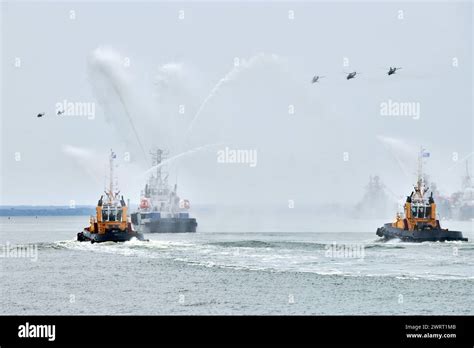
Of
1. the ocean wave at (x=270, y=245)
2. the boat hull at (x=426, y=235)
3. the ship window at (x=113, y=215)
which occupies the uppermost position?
the ship window at (x=113, y=215)

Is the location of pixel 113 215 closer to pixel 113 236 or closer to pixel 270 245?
pixel 113 236

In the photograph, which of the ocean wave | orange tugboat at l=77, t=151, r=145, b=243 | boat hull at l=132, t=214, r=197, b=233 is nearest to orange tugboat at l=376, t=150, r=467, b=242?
the ocean wave

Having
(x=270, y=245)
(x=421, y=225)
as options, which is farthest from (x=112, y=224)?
(x=421, y=225)

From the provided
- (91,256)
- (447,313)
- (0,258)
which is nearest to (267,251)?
(91,256)

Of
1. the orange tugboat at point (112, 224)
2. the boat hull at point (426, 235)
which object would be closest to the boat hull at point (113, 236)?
the orange tugboat at point (112, 224)

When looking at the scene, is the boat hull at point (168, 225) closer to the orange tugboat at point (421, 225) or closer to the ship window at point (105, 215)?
the ship window at point (105, 215)

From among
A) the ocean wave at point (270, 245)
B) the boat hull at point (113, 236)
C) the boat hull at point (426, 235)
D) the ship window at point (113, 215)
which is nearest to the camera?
the boat hull at point (113, 236)

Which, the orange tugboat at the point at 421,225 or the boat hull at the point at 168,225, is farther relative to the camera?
the boat hull at the point at 168,225

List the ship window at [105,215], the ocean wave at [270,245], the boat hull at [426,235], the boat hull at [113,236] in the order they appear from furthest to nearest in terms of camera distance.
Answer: the boat hull at [426,235] → the ship window at [105,215] → the ocean wave at [270,245] → the boat hull at [113,236]

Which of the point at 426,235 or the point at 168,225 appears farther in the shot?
the point at 168,225

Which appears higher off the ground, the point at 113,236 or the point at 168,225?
the point at 168,225

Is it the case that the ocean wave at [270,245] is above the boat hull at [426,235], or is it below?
below
